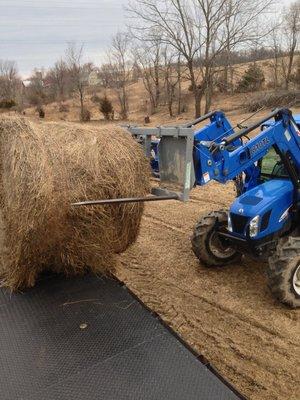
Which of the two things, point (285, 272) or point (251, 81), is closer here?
point (285, 272)

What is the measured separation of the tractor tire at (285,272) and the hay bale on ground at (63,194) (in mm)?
1508

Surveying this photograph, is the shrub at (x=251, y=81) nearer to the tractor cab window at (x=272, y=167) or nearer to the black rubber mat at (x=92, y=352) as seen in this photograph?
the tractor cab window at (x=272, y=167)

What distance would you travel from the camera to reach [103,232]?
4438 mm

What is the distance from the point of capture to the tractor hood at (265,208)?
4.70 meters

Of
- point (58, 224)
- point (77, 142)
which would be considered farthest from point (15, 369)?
point (77, 142)

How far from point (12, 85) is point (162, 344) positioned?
5251cm

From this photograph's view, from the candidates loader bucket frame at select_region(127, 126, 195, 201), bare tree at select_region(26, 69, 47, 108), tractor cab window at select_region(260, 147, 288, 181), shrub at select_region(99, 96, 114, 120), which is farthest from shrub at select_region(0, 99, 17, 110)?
loader bucket frame at select_region(127, 126, 195, 201)

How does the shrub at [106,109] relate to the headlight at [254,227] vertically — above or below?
above

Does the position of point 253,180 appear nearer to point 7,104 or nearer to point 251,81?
point 251,81

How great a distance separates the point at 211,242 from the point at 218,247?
14 centimetres

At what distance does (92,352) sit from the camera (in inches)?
137

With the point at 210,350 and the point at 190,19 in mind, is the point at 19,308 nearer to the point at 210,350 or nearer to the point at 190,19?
the point at 210,350

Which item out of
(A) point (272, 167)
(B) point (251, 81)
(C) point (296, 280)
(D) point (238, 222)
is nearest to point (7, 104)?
(B) point (251, 81)

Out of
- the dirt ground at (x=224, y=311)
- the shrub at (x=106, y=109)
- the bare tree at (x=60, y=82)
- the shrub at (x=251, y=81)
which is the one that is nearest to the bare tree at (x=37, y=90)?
the bare tree at (x=60, y=82)
